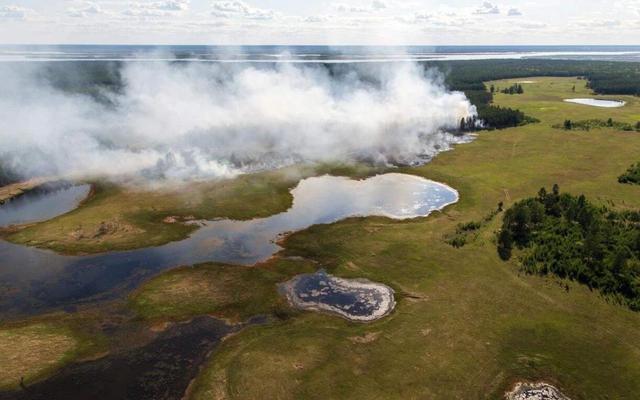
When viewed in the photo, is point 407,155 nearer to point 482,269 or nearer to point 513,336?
point 482,269

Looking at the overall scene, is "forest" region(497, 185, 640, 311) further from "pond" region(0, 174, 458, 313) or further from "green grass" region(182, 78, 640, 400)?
"pond" region(0, 174, 458, 313)

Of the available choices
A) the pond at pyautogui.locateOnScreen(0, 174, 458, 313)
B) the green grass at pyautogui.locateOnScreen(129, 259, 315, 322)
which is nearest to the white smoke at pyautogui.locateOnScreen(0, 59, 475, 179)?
the pond at pyautogui.locateOnScreen(0, 174, 458, 313)

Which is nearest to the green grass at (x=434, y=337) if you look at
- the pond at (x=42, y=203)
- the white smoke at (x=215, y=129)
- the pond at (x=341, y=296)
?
the pond at (x=341, y=296)

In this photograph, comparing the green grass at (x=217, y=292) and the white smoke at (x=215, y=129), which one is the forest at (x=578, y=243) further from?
the white smoke at (x=215, y=129)

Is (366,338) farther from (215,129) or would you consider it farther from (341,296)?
(215,129)

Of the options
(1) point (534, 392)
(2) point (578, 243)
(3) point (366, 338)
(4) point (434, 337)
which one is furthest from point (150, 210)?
(2) point (578, 243)
